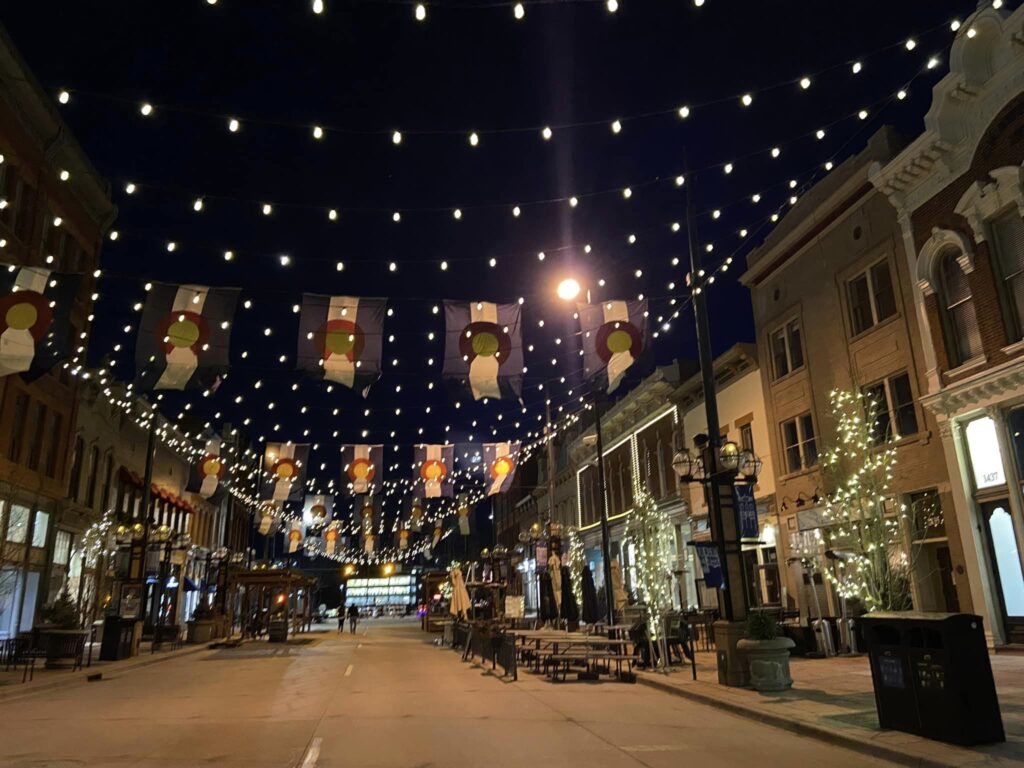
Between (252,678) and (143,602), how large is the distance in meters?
12.0

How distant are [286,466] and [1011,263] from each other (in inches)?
1108

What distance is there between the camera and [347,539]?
103 metres

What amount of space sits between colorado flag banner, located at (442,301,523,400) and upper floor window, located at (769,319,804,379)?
11.2 meters

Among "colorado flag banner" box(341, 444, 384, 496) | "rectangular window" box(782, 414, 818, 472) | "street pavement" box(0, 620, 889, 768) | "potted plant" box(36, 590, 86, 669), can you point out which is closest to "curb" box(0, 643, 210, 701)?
"street pavement" box(0, 620, 889, 768)

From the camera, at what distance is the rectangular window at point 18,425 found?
1019 inches

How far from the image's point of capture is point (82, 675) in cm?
1883

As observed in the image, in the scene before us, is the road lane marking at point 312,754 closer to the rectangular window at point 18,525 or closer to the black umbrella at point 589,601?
the black umbrella at point 589,601

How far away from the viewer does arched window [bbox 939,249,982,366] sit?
18469 millimetres

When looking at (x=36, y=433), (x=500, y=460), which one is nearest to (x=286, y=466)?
(x=500, y=460)

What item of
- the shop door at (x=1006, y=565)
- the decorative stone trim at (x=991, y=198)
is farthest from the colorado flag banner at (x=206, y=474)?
the decorative stone trim at (x=991, y=198)

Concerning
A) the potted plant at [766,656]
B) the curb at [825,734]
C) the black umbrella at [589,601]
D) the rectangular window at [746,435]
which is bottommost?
the curb at [825,734]

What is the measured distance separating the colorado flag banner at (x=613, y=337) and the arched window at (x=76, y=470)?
77.9 ft

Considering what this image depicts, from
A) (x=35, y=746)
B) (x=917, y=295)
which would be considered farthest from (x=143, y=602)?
(x=917, y=295)

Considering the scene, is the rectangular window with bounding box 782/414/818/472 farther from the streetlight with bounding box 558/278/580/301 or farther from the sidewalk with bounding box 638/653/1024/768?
the streetlight with bounding box 558/278/580/301
